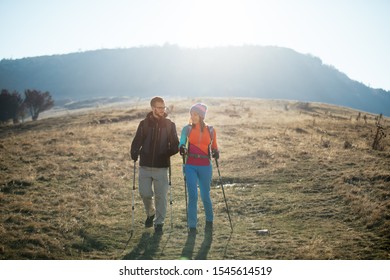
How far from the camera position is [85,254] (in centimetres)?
743

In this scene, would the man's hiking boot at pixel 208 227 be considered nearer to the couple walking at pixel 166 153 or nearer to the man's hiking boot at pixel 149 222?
the couple walking at pixel 166 153

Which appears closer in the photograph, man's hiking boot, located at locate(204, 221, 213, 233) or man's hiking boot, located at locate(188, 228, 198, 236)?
man's hiking boot, located at locate(188, 228, 198, 236)

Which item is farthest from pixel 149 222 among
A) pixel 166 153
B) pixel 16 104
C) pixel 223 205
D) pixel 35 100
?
pixel 35 100

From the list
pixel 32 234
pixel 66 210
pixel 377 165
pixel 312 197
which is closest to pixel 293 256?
pixel 312 197

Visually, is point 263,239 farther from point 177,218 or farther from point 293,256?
point 177,218

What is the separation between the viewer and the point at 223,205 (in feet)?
35.9

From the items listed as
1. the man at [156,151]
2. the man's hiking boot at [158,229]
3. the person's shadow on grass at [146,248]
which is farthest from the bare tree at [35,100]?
the person's shadow on grass at [146,248]

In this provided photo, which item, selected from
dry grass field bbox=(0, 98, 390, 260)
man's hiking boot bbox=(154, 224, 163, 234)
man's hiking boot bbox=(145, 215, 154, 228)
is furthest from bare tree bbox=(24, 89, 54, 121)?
man's hiking boot bbox=(154, 224, 163, 234)

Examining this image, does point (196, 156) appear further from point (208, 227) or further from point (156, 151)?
point (208, 227)

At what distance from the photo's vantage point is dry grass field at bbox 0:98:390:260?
293 inches

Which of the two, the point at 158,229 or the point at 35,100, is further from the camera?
the point at 35,100

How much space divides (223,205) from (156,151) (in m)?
3.55

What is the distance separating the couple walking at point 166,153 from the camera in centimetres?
839

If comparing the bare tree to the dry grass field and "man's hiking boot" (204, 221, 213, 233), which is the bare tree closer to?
the dry grass field
